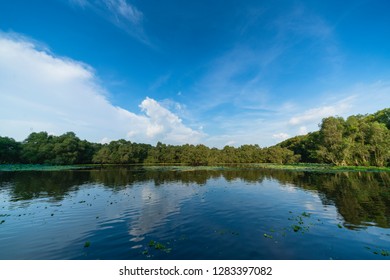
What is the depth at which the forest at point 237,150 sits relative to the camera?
81500mm

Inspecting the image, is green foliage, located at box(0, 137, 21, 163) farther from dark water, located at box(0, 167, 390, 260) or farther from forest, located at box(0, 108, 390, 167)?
dark water, located at box(0, 167, 390, 260)

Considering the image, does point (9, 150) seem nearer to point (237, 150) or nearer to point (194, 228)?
point (194, 228)

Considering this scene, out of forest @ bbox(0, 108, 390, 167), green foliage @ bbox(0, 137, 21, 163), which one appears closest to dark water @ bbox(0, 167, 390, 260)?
forest @ bbox(0, 108, 390, 167)

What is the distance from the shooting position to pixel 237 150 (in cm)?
16112

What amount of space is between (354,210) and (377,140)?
7943 cm

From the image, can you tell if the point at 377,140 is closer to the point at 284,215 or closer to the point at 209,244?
the point at 284,215

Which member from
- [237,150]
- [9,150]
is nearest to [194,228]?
[9,150]

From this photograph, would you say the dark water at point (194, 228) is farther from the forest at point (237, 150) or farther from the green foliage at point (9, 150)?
the green foliage at point (9, 150)

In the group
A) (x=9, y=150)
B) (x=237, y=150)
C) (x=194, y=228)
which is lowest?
(x=194, y=228)

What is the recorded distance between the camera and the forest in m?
81.5

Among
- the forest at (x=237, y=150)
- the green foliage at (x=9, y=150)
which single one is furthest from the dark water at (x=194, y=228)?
the green foliage at (x=9, y=150)

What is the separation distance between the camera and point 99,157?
Answer: 5182 inches
